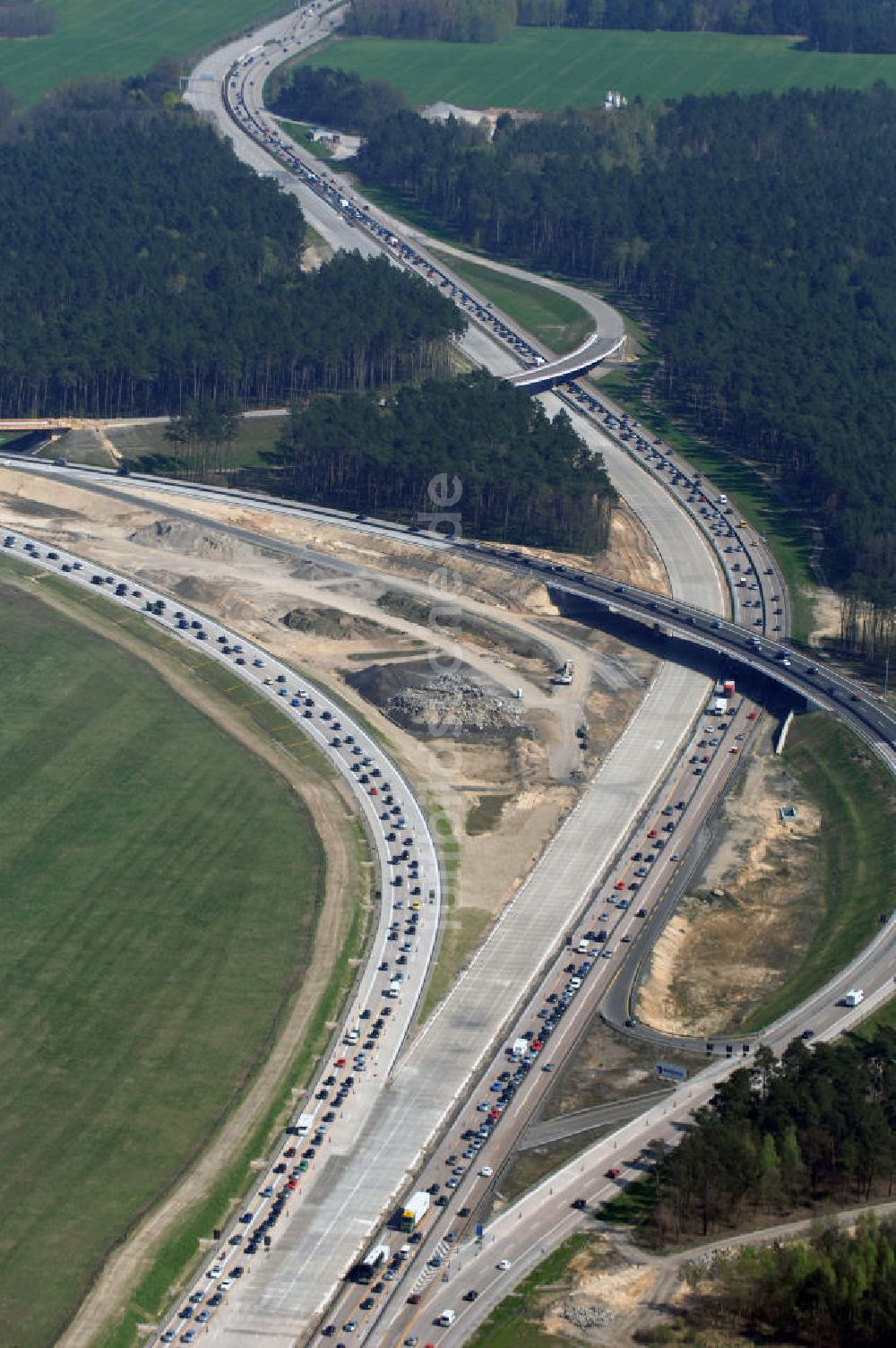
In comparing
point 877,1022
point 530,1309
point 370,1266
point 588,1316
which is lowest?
point 370,1266

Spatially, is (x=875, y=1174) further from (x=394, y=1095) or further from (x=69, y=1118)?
(x=69, y=1118)

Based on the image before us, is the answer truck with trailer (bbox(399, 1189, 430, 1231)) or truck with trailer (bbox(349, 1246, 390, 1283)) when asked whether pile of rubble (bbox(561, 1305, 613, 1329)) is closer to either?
truck with trailer (bbox(349, 1246, 390, 1283))

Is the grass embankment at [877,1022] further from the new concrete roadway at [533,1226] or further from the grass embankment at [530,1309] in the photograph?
the grass embankment at [530,1309]

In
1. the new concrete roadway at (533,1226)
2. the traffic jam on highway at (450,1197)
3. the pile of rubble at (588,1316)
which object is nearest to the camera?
the pile of rubble at (588,1316)

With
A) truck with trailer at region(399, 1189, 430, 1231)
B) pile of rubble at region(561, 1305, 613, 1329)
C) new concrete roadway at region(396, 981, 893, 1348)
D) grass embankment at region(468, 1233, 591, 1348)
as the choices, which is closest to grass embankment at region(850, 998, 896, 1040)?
new concrete roadway at region(396, 981, 893, 1348)

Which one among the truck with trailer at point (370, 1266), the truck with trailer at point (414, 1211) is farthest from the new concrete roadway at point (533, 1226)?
the truck with trailer at point (414, 1211)

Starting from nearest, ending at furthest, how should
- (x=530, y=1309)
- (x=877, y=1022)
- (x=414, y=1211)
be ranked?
(x=530, y=1309) < (x=414, y=1211) < (x=877, y=1022)

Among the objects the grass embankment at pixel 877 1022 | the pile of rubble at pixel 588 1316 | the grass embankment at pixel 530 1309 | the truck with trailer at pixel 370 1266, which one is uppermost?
the grass embankment at pixel 877 1022

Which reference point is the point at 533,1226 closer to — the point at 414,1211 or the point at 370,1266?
the point at 414,1211

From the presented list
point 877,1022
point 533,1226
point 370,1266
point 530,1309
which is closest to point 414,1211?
point 370,1266
